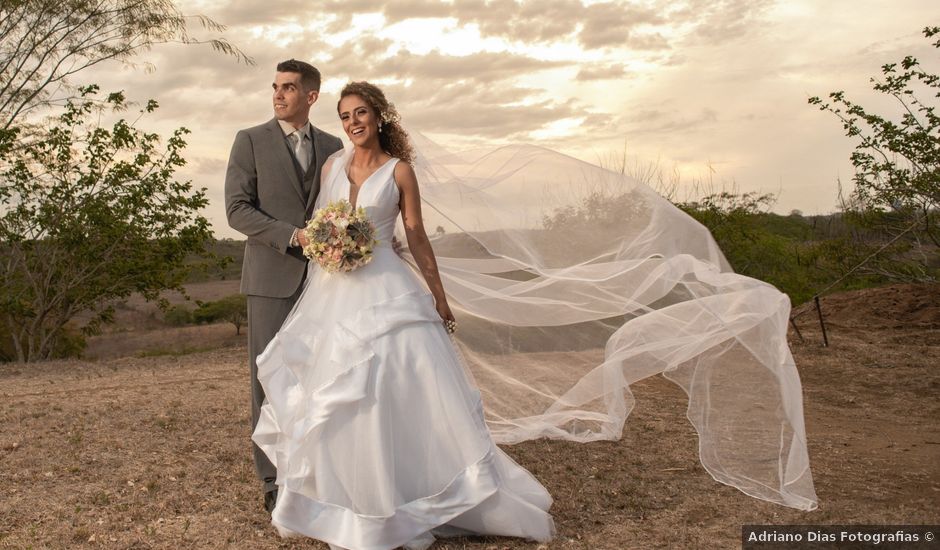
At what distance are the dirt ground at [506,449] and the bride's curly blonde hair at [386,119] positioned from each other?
213 cm

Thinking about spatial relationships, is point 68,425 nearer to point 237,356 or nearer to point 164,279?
point 237,356

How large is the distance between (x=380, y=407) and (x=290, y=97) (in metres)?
1.86

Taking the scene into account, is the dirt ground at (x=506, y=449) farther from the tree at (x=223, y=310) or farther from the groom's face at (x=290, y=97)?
the tree at (x=223, y=310)

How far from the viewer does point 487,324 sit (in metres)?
5.63

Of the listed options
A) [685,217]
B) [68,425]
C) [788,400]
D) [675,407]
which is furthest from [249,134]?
[675,407]

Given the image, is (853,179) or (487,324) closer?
(487,324)

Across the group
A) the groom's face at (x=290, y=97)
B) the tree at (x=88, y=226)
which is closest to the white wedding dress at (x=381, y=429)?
the groom's face at (x=290, y=97)

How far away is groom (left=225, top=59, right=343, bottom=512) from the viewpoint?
477 cm

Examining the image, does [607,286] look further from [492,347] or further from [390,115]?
[390,115]

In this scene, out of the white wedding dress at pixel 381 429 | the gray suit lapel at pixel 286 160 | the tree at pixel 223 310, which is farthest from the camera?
the tree at pixel 223 310

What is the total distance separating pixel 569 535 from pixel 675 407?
4.44 metres

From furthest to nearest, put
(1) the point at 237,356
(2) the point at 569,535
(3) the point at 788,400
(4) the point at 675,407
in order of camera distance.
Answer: (1) the point at 237,356 → (4) the point at 675,407 → (3) the point at 788,400 → (2) the point at 569,535

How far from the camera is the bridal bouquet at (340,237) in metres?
4.23

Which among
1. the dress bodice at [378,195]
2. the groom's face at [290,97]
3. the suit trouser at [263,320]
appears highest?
the groom's face at [290,97]
